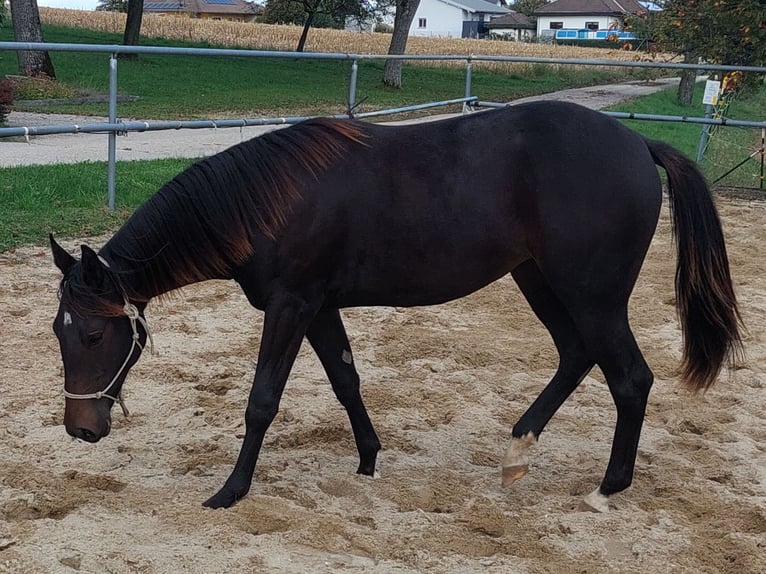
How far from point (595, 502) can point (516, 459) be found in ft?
1.18

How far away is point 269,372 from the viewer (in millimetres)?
3148

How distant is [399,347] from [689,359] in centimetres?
187

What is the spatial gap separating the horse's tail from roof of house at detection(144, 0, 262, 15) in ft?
249

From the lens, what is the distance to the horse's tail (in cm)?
335

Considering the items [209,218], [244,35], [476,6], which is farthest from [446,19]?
[209,218]

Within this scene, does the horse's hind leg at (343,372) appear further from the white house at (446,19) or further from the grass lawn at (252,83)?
the white house at (446,19)

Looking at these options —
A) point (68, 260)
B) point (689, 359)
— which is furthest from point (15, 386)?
point (689, 359)

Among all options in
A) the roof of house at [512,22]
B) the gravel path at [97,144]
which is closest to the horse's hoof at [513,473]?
the gravel path at [97,144]

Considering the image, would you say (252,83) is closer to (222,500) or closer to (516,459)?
(516,459)

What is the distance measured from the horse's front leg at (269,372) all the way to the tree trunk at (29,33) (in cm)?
1534

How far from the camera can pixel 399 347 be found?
5.00 metres

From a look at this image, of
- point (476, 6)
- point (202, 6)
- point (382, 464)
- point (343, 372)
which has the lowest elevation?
point (382, 464)

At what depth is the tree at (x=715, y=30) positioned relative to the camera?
1088 cm

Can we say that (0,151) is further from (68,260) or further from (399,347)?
(68,260)
